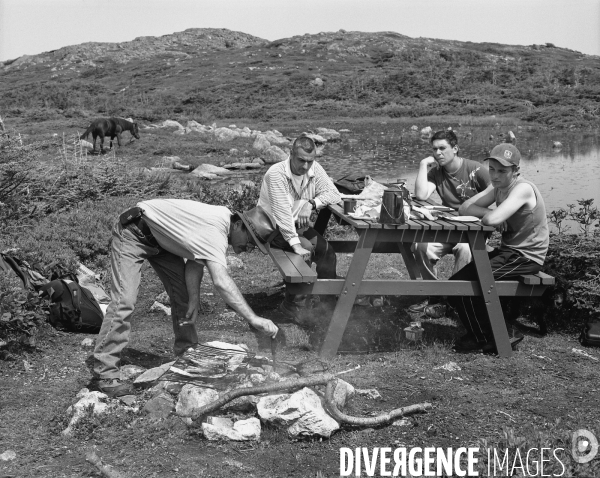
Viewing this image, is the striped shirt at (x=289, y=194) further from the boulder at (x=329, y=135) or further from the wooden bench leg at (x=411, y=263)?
the boulder at (x=329, y=135)

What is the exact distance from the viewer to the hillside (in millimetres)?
45469

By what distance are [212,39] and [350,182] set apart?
427 ft

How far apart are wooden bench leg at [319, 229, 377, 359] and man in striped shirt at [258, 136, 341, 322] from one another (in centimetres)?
65

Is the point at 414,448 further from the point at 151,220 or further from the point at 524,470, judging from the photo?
the point at 151,220

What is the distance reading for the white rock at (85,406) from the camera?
422 centimetres

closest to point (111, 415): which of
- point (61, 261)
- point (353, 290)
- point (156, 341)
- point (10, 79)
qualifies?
point (156, 341)

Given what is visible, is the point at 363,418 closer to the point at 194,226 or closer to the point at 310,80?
the point at 194,226

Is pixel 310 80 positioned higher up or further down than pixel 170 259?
higher up

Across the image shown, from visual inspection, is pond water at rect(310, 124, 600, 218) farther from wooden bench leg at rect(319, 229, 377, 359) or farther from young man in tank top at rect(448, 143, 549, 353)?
wooden bench leg at rect(319, 229, 377, 359)

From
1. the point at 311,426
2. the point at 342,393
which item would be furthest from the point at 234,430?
the point at 342,393

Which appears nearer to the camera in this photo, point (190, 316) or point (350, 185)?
point (190, 316)

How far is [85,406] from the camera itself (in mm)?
4297

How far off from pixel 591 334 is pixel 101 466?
154 inches

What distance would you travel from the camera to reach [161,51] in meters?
115
